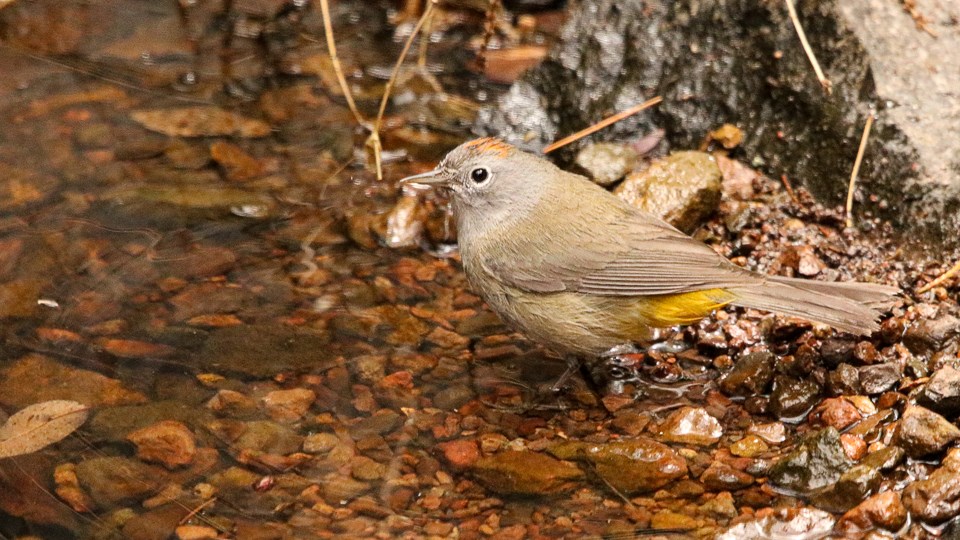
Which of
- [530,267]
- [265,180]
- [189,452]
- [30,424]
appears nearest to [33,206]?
[265,180]

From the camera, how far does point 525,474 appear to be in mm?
4426

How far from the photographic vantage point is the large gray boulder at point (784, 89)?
5527 mm

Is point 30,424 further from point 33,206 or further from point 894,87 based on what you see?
point 894,87

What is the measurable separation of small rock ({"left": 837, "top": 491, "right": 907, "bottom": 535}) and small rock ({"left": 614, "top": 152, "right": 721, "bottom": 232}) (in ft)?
7.26

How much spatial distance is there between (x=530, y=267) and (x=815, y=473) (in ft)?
5.20

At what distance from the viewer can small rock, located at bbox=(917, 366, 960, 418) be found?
14.1ft

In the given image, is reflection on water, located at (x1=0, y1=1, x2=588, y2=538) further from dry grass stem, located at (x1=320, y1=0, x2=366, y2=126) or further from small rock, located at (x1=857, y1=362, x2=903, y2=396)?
small rock, located at (x1=857, y1=362, x2=903, y2=396)

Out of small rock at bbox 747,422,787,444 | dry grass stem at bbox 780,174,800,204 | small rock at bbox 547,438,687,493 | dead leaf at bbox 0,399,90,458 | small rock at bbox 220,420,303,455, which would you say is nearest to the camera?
dead leaf at bbox 0,399,90,458

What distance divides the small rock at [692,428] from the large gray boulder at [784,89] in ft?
5.59

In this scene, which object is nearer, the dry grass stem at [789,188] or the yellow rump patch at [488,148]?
the yellow rump patch at [488,148]

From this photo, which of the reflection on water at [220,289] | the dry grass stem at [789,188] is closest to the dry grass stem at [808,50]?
the dry grass stem at [789,188]

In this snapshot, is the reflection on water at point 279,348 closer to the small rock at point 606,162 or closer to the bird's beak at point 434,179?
the bird's beak at point 434,179

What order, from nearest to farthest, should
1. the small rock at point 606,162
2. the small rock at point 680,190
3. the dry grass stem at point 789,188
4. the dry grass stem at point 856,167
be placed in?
1. the dry grass stem at point 856,167
2. the small rock at point 680,190
3. the dry grass stem at point 789,188
4. the small rock at point 606,162

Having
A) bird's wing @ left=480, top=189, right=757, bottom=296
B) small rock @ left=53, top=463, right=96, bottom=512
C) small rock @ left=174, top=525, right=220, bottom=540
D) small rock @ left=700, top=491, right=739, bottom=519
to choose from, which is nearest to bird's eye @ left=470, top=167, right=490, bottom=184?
bird's wing @ left=480, top=189, right=757, bottom=296
